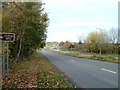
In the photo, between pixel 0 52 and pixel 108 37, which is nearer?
pixel 0 52

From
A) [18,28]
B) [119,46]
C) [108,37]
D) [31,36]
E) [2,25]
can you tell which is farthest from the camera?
[108,37]

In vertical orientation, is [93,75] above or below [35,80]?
below

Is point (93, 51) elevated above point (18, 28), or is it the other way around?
point (18, 28)

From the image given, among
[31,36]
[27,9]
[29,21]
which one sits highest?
[27,9]

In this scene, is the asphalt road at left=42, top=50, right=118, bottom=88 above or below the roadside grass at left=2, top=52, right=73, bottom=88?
below

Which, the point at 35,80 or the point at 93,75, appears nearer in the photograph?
the point at 35,80

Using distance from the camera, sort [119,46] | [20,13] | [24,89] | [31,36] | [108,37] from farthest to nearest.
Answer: [108,37]
[119,46]
[31,36]
[20,13]
[24,89]

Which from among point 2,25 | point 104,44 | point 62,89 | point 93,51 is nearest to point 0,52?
point 2,25

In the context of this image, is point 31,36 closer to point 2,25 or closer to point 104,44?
point 2,25

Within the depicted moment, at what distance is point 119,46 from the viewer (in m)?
43.5

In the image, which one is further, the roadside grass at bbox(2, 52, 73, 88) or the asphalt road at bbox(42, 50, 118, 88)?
the asphalt road at bbox(42, 50, 118, 88)

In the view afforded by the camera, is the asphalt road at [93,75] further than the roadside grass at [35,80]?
Yes

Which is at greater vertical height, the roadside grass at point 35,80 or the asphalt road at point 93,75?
the roadside grass at point 35,80

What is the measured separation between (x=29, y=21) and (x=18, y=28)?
116 centimetres
